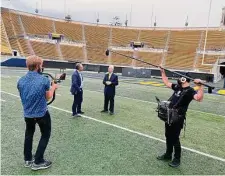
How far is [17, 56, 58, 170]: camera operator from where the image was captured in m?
4.07

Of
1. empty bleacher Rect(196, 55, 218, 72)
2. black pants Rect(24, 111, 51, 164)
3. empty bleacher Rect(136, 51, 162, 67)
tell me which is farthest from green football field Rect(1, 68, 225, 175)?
empty bleacher Rect(136, 51, 162, 67)

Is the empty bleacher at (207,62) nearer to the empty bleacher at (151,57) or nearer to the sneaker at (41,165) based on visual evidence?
the empty bleacher at (151,57)

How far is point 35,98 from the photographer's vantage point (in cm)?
412

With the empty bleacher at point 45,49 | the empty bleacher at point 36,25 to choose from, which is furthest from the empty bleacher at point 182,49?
the empty bleacher at point 36,25

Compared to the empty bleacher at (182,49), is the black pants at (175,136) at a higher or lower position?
lower

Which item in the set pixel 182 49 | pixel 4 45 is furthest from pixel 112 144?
pixel 182 49

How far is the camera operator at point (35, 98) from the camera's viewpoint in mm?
4074

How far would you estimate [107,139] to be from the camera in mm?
6191

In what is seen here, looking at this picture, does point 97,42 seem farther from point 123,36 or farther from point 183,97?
point 183,97

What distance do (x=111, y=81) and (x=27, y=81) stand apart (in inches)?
201

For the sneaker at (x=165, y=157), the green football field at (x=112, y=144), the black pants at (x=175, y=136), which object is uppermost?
the black pants at (x=175, y=136)

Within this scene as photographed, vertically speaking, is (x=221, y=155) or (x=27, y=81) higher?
(x=27, y=81)

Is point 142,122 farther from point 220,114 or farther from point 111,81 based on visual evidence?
point 220,114

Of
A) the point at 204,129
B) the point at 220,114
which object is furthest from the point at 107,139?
the point at 220,114
